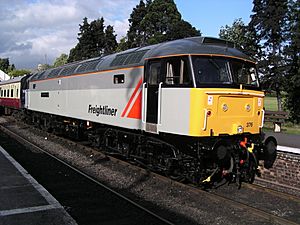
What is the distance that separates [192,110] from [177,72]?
3.51 feet

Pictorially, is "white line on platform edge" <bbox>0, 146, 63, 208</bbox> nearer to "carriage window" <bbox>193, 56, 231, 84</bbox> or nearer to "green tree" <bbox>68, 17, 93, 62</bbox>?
"carriage window" <bbox>193, 56, 231, 84</bbox>

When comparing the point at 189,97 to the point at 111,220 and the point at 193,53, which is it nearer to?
the point at 193,53

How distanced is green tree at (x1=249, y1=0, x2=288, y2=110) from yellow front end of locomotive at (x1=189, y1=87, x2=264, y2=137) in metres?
15.9

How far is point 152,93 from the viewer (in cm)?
878

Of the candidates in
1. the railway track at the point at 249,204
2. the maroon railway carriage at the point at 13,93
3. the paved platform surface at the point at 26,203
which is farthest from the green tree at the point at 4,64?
the railway track at the point at 249,204

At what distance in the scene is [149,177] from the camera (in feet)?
31.2

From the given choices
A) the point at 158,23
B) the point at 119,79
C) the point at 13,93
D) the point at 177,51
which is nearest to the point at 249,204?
the point at 177,51

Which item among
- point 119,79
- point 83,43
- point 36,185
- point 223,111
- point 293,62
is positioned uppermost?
point 83,43

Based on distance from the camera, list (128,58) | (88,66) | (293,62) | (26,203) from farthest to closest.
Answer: (293,62) < (88,66) < (128,58) < (26,203)

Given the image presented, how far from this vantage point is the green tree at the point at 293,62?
21969 mm

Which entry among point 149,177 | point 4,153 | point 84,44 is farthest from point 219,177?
point 84,44

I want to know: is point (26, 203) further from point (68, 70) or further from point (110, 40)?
point (110, 40)

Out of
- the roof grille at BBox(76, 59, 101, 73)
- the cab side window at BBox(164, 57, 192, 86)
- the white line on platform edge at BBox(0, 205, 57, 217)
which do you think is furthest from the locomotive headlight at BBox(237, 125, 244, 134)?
the roof grille at BBox(76, 59, 101, 73)

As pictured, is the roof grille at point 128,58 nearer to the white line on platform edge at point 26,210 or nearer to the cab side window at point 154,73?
the cab side window at point 154,73
